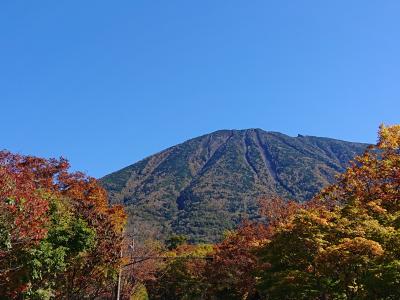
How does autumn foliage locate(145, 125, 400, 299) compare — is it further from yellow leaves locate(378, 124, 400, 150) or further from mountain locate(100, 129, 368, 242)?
mountain locate(100, 129, 368, 242)

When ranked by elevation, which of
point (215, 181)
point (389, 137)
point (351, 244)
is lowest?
point (351, 244)

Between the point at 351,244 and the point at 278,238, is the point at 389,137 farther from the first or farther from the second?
the point at 351,244

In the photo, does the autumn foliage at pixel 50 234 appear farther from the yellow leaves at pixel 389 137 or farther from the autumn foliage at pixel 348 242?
the yellow leaves at pixel 389 137

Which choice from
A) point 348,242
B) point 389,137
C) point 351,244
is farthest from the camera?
point 389,137

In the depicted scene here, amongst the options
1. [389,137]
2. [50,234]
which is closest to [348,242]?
→ [389,137]

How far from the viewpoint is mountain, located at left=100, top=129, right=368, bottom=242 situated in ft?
415

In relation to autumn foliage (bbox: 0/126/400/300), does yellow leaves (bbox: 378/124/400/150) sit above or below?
above

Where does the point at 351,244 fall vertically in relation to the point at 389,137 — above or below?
below

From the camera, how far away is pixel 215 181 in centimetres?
16175

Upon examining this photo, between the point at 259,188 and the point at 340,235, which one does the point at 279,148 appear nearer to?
the point at 259,188

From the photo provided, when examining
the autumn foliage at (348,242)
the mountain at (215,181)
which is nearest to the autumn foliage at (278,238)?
the autumn foliage at (348,242)

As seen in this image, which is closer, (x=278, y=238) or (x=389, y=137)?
(x=278, y=238)

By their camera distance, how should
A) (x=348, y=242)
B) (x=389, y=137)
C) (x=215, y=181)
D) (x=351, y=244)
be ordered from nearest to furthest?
(x=351, y=244), (x=348, y=242), (x=389, y=137), (x=215, y=181)

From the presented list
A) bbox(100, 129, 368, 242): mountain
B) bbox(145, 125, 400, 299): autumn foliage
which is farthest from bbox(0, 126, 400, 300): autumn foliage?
bbox(100, 129, 368, 242): mountain
